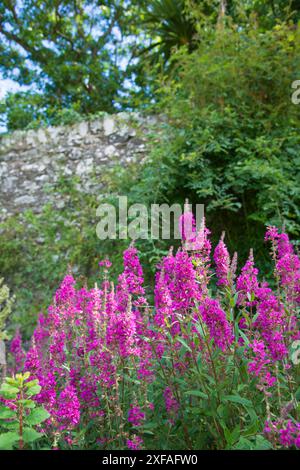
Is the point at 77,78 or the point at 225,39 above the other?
the point at 77,78

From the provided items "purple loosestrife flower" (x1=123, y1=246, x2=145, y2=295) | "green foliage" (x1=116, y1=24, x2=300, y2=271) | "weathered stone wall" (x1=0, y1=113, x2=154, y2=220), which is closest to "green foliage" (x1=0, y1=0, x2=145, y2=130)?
"weathered stone wall" (x1=0, y1=113, x2=154, y2=220)

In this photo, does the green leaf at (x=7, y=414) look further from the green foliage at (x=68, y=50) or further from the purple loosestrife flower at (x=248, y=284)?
the green foliage at (x=68, y=50)

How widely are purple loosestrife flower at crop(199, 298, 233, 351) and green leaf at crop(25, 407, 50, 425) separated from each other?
1.89 feet

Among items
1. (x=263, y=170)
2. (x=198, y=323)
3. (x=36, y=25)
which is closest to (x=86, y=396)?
(x=198, y=323)

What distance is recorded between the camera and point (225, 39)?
5.01 metres

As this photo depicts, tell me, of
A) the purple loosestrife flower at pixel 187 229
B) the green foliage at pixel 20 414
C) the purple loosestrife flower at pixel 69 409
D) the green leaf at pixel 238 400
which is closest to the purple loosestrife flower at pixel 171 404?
the green leaf at pixel 238 400

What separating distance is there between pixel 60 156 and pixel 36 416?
5836 mm

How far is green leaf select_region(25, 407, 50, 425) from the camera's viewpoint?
53.6 inches

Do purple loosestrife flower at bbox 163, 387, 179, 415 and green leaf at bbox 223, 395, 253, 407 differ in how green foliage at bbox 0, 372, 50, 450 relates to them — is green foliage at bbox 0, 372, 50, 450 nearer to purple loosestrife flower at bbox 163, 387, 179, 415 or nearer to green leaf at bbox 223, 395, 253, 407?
purple loosestrife flower at bbox 163, 387, 179, 415

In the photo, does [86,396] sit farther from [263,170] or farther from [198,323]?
[263,170]

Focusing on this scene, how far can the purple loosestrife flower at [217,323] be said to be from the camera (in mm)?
1545

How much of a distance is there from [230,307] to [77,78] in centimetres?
1105

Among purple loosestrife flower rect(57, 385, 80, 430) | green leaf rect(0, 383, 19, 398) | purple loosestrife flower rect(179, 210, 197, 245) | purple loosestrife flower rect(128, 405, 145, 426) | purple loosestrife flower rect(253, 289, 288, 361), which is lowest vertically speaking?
purple loosestrife flower rect(128, 405, 145, 426)

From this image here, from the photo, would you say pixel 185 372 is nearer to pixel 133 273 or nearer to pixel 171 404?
pixel 171 404
